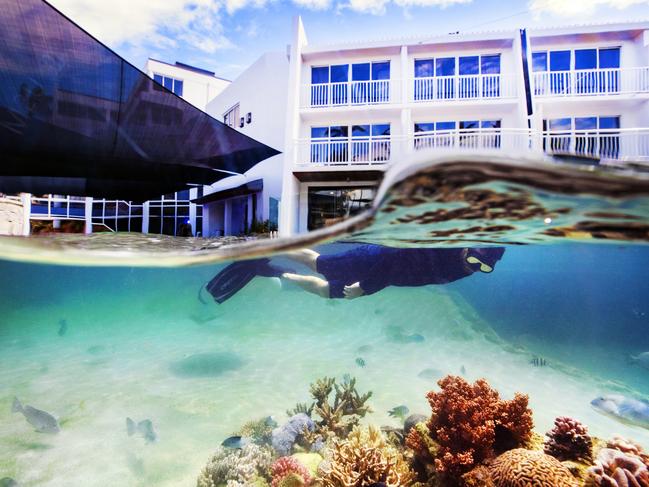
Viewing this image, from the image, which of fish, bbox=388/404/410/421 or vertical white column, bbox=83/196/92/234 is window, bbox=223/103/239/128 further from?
fish, bbox=388/404/410/421

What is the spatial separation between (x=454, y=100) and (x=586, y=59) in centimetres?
613

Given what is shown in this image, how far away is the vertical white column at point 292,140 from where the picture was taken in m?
12.4

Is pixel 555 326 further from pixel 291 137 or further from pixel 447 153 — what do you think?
pixel 447 153

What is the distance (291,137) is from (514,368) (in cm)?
1238

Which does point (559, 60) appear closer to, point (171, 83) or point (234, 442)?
point (234, 442)

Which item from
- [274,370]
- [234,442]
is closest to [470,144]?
[274,370]

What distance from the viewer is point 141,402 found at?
950 centimetres

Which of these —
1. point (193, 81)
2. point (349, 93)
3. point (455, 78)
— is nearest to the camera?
point (455, 78)

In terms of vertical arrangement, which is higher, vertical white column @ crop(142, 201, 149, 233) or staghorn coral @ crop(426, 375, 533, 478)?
vertical white column @ crop(142, 201, 149, 233)

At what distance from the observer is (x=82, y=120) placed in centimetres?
709

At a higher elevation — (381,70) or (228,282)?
(381,70)

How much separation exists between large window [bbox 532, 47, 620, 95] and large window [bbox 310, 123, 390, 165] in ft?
21.9

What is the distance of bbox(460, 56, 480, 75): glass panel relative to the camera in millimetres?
14070

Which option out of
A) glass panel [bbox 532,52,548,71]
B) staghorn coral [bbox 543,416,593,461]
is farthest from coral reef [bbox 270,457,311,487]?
glass panel [bbox 532,52,548,71]
